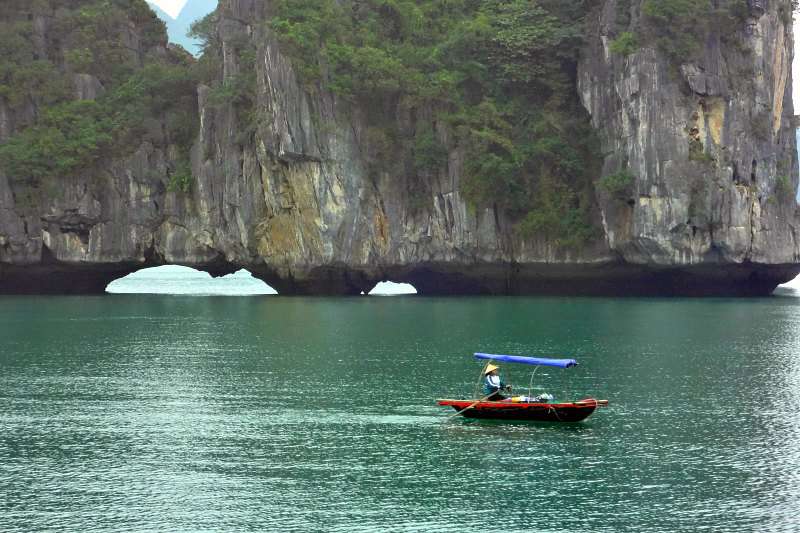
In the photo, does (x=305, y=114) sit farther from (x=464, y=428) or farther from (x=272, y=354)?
(x=464, y=428)

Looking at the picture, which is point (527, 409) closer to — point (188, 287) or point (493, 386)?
point (493, 386)

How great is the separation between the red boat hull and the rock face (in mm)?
36966

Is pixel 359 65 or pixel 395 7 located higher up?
pixel 395 7

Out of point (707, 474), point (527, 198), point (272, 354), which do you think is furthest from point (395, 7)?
point (707, 474)

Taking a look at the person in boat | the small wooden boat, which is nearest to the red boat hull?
the small wooden boat

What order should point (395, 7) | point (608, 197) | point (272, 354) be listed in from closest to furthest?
point (272, 354) → point (608, 197) → point (395, 7)

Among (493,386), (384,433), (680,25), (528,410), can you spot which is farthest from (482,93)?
(384,433)

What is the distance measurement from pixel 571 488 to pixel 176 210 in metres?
53.6

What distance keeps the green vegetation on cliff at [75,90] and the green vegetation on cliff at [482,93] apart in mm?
10150

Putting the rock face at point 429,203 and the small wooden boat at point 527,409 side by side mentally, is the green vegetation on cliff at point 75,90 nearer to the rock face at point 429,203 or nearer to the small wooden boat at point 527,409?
the rock face at point 429,203

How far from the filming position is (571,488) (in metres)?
21.2

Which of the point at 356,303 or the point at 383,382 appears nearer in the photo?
the point at 383,382

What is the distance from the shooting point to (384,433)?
1025 inches

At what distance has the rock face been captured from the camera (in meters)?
62.7
